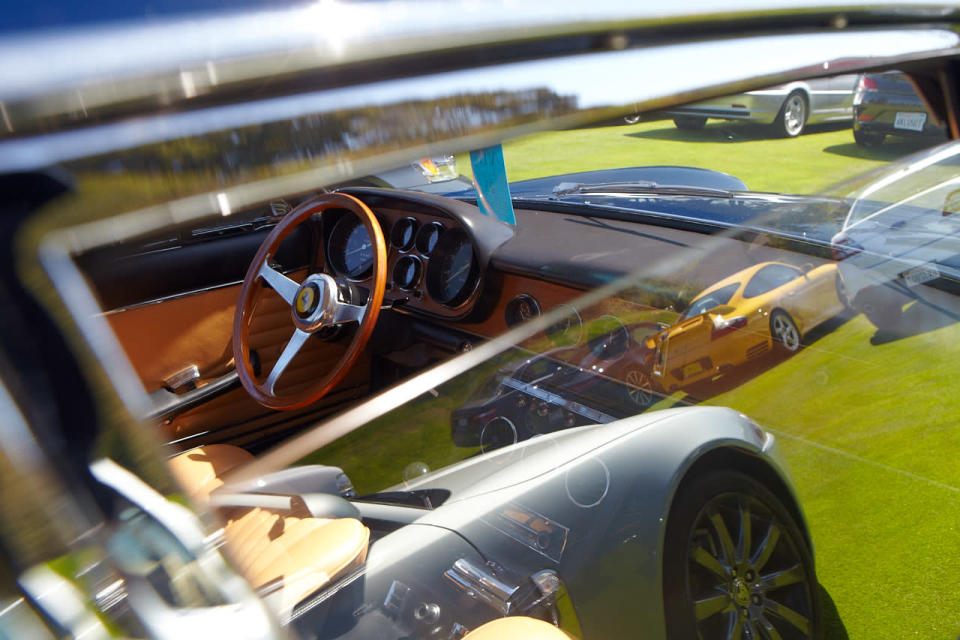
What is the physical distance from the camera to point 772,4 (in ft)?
4.10

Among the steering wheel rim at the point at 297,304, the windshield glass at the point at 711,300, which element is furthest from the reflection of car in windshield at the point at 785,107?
the steering wheel rim at the point at 297,304

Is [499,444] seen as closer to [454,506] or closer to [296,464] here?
[454,506]

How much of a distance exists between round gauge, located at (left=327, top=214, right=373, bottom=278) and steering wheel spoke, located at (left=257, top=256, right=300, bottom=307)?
0.22 metres

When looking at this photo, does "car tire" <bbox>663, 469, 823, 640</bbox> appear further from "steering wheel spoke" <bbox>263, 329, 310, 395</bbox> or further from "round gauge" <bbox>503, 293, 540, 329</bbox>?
"steering wheel spoke" <bbox>263, 329, 310, 395</bbox>

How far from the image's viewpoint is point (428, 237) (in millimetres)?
2680

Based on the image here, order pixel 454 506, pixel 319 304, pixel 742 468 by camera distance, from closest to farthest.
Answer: pixel 454 506 → pixel 742 468 → pixel 319 304

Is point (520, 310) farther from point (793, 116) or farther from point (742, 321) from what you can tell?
point (793, 116)

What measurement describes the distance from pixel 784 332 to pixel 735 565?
0.44 metres

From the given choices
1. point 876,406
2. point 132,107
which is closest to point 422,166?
point 132,107

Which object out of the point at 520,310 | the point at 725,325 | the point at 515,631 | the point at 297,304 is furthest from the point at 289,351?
the point at 515,631

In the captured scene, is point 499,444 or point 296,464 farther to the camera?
point 499,444

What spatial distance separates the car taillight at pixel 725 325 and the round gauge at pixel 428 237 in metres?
1.33

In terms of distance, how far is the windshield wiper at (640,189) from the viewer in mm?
1646

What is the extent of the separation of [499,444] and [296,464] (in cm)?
33
